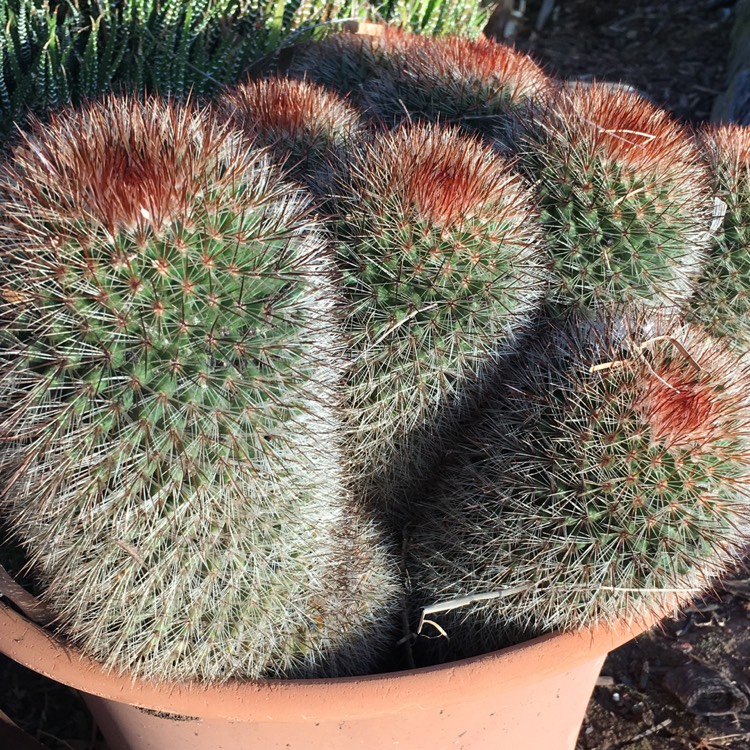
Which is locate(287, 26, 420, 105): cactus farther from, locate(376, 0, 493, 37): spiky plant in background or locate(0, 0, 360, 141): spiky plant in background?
locate(376, 0, 493, 37): spiky plant in background

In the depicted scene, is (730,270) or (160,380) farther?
(730,270)

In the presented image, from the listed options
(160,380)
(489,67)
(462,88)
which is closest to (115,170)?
(160,380)

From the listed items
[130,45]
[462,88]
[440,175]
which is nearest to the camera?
[440,175]

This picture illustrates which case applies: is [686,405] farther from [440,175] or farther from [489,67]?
[489,67]

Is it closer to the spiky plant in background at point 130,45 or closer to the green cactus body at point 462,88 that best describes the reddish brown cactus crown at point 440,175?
the green cactus body at point 462,88

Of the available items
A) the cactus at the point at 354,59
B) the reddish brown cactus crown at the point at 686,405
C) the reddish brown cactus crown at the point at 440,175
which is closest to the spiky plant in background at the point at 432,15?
the cactus at the point at 354,59

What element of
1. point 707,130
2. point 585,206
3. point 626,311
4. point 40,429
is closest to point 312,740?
point 40,429

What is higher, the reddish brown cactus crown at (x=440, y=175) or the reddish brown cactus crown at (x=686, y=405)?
the reddish brown cactus crown at (x=440, y=175)
